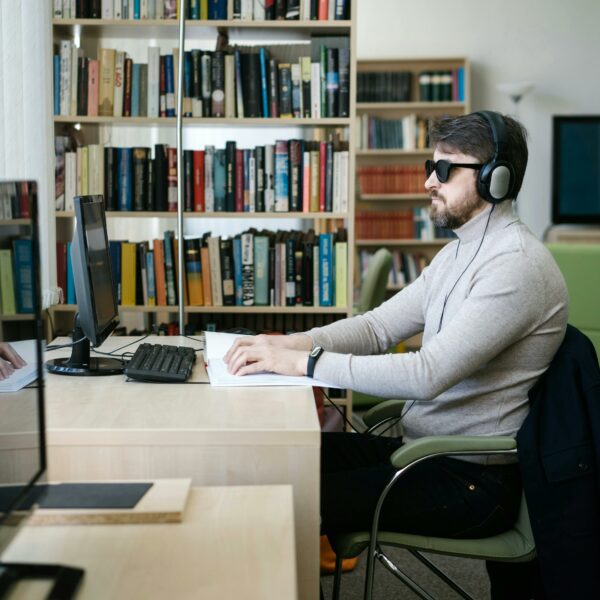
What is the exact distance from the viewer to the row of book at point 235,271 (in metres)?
3.30

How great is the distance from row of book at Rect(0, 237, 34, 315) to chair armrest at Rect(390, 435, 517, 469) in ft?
2.92

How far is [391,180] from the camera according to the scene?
6762 mm

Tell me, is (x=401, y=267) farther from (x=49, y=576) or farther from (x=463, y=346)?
(x=49, y=576)

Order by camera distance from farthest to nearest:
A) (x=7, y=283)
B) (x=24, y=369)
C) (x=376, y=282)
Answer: (x=376, y=282) → (x=24, y=369) → (x=7, y=283)

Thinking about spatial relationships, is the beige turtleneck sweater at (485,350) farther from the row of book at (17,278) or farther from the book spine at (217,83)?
the book spine at (217,83)

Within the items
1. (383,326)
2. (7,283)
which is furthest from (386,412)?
(7,283)

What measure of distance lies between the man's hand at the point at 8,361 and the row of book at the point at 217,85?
2.40m

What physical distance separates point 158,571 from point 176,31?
2652 mm

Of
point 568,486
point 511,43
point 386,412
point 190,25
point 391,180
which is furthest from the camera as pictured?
point 511,43

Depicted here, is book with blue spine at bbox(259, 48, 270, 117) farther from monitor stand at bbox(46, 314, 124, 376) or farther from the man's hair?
monitor stand at bbox(46, 314, 124, 376)

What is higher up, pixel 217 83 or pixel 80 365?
pixel 217 83

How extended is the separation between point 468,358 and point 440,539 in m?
0.35

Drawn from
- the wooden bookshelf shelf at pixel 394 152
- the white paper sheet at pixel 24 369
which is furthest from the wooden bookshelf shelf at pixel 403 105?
the white paper sheet at pixel 24 369

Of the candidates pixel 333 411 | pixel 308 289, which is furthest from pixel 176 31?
pixel 333 411
